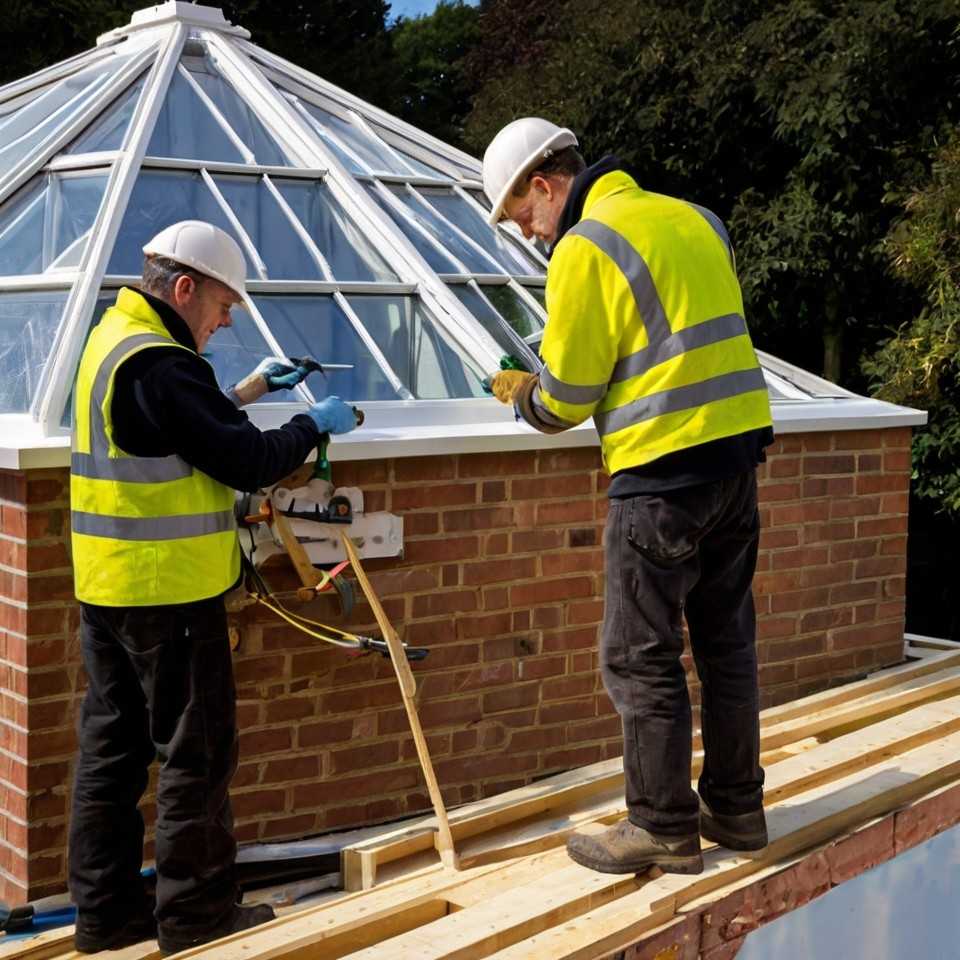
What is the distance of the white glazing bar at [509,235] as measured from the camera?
6.59 m

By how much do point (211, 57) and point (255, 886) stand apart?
14.4 ft

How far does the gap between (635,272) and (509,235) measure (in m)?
3.32

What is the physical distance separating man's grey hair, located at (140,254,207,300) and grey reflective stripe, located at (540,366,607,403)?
108 centimetres

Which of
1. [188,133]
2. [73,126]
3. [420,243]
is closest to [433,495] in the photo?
[420,243]

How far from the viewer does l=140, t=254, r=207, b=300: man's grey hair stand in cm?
366

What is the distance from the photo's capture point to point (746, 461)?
3.66m

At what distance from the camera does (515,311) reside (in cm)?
592

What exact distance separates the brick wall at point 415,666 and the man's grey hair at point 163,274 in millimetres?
786

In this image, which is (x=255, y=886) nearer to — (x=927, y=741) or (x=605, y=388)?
(x=605, y=388)

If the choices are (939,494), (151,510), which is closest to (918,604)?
(939,494)

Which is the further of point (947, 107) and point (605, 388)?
point (947, 107)

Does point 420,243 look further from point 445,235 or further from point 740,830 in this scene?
point 740,830

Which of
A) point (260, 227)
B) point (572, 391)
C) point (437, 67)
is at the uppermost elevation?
point (437, 67)

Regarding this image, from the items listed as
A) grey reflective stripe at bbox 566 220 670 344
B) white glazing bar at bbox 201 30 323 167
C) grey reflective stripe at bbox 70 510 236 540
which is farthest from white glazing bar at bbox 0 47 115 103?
grey reflective stripe at bbox 566 220 670 344
